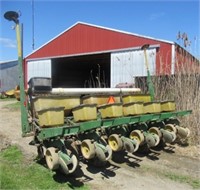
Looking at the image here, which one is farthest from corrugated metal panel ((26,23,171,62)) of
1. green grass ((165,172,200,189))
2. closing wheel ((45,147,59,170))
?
closing wheel ((45,147,59,170))

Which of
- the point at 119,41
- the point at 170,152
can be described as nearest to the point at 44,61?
the point at 119,41

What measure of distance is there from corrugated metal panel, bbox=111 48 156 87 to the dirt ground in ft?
17.4

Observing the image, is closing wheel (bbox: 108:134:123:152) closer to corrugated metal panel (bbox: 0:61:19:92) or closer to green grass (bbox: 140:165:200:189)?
green grass (bbox: 140:165:200:189)

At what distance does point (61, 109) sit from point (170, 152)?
8.19ft

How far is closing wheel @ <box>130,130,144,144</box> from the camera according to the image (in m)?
4.45

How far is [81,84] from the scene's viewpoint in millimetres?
23281

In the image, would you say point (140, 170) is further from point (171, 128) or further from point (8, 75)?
point (8, 75)

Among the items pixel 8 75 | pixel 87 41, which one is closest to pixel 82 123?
pixel 87 41

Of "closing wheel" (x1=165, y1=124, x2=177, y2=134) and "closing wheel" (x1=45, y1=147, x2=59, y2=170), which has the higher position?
"closing wheel" (x1=165, y1=124, x2=177, y2=134)

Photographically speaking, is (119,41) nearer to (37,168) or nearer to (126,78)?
(126,78)

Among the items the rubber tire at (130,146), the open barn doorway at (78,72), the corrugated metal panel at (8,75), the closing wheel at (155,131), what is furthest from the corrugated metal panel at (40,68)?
the rubber tire at (130,146)

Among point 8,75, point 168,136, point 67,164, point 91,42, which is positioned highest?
point 91,42

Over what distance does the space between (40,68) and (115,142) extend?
41.5ft

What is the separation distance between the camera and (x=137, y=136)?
14.7 feet
